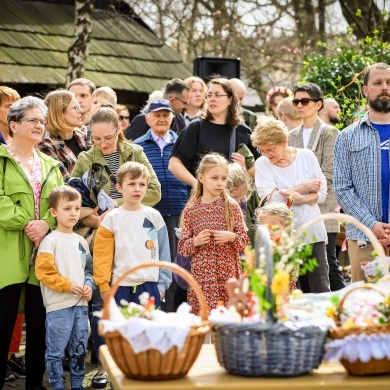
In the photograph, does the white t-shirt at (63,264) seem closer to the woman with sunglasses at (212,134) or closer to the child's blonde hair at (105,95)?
the woman with sunglasses at (212,134)

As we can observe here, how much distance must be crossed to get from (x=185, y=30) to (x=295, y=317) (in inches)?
656

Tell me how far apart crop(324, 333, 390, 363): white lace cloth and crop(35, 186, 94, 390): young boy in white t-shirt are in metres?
2.70

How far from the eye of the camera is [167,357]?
468 centimetres

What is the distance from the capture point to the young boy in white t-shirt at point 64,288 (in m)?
7.06

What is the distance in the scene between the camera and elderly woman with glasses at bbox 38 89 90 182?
8.09 m

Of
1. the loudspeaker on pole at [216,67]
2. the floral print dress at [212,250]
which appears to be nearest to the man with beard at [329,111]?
the loudspeaker on pole at [216,67]

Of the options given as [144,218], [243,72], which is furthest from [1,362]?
[243,72]

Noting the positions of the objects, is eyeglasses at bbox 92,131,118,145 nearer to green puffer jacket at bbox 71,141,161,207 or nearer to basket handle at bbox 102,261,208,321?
green puffer jacket at bbox 71,141,161,207

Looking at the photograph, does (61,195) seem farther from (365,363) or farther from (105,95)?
(365,363)

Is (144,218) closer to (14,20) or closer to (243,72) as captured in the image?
(14,20)

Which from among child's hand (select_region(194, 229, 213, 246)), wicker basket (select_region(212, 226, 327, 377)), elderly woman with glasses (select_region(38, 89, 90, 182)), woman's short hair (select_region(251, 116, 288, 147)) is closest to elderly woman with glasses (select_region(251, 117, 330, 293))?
woman's short hair (select_region(251, 116, 288, 147))

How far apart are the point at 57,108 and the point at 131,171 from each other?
112cm

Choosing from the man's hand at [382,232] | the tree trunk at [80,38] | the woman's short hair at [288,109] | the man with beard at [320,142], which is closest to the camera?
the man's hand at [382,232]

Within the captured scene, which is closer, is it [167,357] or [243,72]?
[167,357]
